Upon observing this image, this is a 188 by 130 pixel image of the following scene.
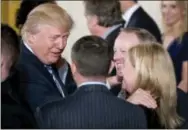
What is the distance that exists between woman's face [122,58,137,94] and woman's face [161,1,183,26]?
2.31 meters

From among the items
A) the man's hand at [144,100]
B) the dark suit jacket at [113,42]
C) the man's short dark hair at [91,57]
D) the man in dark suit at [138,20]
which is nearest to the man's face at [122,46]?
the dark suit jacket at [113,42]

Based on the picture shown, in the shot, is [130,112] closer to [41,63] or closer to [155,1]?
[41,63]

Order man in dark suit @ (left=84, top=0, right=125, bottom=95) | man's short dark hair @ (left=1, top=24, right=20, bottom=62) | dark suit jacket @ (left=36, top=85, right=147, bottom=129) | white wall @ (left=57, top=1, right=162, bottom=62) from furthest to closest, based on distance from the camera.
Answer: white wall @ (left=57, top=1, right=162, bottom=62) → man in dark suit @ (left=84, top=0, right=125, bottom=95) → man's short dark hair @ (left=1, top=24, right=20, bottom=62) → dark suit jacket @ (left=36, top=85, right=147, bottom=129)

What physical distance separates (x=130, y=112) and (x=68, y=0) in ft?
12.2

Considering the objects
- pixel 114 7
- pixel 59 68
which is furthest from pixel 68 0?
pixel 59 68

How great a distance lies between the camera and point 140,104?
2.97 metres

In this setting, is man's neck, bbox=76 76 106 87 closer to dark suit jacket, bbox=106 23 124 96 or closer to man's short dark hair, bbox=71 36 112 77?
man's short dark hair, bbox=71 36 112 77

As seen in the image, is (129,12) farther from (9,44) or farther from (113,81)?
(9,44)

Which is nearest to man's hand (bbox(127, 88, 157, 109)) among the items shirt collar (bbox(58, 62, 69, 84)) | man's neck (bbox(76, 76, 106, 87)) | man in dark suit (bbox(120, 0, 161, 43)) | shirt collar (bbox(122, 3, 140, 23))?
man's neck (bbox(76, 76, 106, 87))

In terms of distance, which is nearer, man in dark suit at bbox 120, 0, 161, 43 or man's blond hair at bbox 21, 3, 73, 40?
man's blond hair at bbox 21, 3, 73, 40

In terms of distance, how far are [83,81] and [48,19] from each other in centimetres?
70

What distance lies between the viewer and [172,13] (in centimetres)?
532

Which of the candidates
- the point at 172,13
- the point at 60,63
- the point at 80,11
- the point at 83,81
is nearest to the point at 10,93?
the point at 83,81

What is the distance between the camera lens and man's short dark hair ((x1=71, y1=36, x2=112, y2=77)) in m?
2.77
